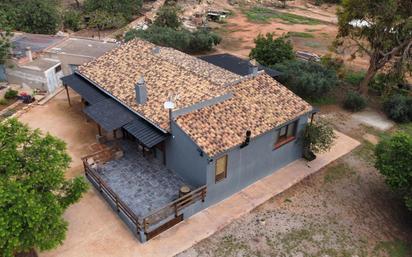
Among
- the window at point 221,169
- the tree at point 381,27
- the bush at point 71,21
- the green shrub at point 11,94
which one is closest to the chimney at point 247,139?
the window at point 221,169

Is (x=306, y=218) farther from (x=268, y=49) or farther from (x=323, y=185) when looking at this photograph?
(x=268, y=49)

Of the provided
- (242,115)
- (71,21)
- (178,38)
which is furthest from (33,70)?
(71,21)

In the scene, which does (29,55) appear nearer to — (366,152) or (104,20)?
(104,20)

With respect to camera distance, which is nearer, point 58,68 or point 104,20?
point 58,68

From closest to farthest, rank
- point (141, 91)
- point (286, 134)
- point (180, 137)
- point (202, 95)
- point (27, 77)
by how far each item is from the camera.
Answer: point (180, 137)
point (202, 95)
point (141, 91)
point (286, 134)
point (27, 77)

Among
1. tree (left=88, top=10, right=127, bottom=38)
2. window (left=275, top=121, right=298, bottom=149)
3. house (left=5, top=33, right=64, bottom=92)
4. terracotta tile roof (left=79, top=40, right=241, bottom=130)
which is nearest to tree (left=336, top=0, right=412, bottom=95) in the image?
terracotta tile roof (left=79, top=40, right=241, bottom=130)

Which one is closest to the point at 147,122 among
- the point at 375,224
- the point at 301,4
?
the point at 375,224

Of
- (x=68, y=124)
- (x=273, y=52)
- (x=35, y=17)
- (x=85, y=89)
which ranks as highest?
(x=35, y=17)
